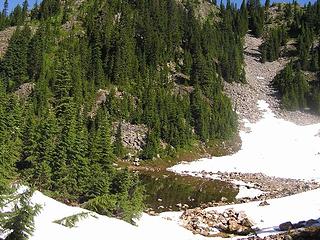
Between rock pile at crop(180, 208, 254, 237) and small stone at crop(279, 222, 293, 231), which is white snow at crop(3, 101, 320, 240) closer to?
small stone at crop(279, 222, 293, 231)

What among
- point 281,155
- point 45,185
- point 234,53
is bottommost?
point 281,155

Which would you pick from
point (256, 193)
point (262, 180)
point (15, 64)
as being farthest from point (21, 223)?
point (15, 64)

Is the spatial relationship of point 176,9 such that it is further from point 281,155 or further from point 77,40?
point 281,155

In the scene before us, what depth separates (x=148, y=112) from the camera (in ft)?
271

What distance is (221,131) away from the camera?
89062 mm

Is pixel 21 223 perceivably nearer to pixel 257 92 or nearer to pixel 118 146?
pixel 118 146

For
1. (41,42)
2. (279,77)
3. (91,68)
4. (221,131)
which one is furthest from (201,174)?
(279,77)

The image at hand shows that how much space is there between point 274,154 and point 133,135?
24753 millimetres

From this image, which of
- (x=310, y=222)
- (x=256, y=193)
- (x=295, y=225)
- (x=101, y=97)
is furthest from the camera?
(x=101, y=97)

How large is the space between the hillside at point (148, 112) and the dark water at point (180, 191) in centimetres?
53

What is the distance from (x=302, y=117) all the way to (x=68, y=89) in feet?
186

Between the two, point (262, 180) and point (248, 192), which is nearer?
point (248, 192)

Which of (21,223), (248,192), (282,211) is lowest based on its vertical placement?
(248,192)

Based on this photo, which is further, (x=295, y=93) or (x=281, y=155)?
(x=295, y=93)
